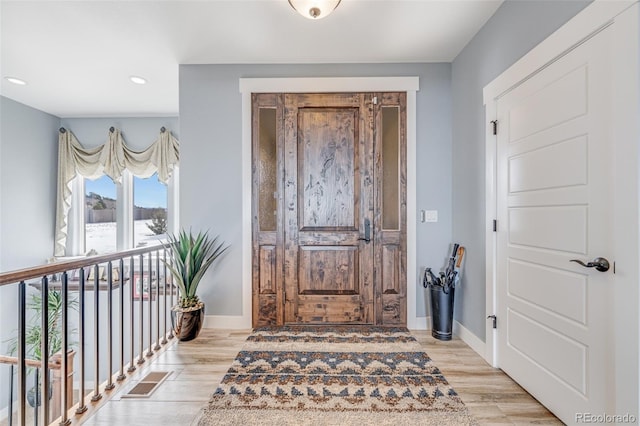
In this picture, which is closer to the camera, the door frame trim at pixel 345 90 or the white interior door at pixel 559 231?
the white interior door at pixel 559 231

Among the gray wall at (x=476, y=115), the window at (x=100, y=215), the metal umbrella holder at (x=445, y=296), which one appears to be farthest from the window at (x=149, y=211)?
the gray wall at (x=476, y=115)

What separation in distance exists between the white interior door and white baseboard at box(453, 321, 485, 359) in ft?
0.80

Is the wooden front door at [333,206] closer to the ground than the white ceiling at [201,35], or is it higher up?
closer to the ground

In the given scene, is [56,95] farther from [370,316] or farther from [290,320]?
[370,316]

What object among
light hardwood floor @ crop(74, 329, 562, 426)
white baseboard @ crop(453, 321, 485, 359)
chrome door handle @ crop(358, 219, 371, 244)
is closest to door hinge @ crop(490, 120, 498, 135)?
chrome door handle @ crop(358, 219, 371, 244)

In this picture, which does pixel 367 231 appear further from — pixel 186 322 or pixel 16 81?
pixel 16 81

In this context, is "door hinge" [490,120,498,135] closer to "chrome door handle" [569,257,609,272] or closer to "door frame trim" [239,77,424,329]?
"door frame trim" [239,77,424,329]

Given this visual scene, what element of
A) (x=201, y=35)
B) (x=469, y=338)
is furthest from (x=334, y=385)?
(x=201, y=35)

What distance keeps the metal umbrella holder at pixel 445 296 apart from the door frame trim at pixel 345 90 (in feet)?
0.91

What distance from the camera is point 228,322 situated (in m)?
3.16

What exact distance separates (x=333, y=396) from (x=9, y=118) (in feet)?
16.2

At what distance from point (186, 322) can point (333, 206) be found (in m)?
1.70

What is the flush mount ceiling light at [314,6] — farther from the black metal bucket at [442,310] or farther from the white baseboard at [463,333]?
the white baseboard at [463,333]

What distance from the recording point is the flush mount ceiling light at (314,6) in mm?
2039
